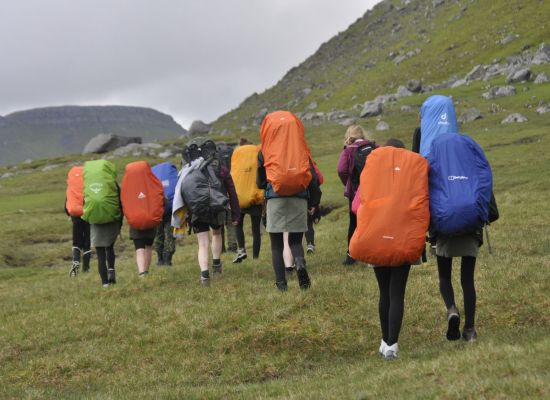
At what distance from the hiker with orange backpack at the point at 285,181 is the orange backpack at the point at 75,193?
9.79 metres

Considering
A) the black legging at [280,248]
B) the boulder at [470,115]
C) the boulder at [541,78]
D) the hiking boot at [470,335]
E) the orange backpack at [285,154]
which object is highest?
the boulder at [541,78]

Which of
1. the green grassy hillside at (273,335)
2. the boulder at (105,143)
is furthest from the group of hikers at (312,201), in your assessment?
the boulder at (105,143)

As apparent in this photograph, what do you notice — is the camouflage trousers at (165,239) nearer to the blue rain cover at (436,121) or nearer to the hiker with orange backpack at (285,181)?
the hiker with orange backpack at (285,181)

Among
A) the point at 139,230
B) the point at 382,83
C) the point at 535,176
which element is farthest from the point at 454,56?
the point at 139,230

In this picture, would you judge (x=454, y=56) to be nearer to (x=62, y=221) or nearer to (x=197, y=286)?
(x=62, y=221)

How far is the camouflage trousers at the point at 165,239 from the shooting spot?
20.3m

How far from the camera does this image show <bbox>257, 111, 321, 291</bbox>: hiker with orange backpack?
13.8 meters

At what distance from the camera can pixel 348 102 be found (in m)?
148

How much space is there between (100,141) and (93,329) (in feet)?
395

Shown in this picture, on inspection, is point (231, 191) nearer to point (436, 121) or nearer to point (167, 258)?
point (436, 121)

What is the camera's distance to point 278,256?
14.4 meters

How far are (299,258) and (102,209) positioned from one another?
621 cm

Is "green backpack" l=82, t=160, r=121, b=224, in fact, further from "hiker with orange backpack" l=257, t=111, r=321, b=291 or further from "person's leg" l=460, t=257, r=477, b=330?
"person's leg" l=460, t=257, r=477, b=330

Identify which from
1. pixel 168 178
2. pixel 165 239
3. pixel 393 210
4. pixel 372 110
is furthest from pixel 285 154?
pixel 372 110
